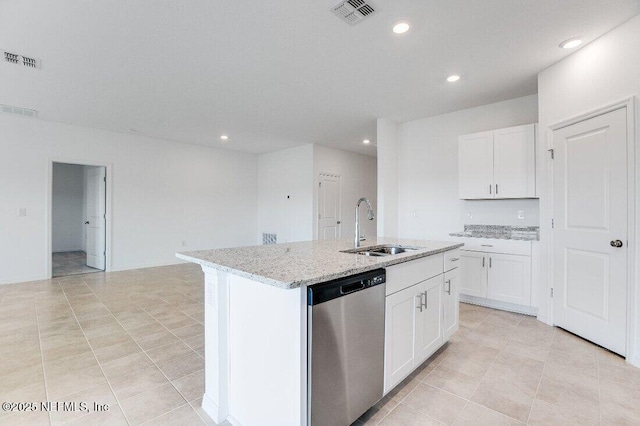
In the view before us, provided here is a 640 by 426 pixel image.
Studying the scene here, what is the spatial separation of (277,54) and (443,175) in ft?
9.69

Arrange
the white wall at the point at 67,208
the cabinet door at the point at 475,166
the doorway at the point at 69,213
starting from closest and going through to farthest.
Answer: the cabinet door at the point at 475,166 < the doorway at the point at 69,213 < the white wall at the point at 67,208

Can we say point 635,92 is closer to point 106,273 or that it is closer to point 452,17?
point 452,17

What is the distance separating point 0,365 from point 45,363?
304 millimetres

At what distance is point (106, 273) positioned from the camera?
552cm

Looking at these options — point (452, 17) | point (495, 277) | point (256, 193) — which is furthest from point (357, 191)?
point (452, 17)

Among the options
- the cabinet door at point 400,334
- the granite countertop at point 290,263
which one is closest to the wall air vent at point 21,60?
the granite countertop at point 290,263

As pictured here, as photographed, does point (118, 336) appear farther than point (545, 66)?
No

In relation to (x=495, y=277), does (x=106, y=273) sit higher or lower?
lower

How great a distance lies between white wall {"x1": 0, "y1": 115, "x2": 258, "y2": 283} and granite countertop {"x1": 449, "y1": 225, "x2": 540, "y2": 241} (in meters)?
5.34

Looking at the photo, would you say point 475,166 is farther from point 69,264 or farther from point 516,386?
point 69,264

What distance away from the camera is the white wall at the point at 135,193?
4.81 metres

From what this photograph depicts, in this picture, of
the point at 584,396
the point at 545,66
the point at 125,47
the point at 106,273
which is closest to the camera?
the point at 584,396

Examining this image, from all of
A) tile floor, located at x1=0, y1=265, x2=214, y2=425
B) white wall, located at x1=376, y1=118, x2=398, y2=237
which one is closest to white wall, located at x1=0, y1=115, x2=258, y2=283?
tile floor, located at x1=0, y1=265, x2=214, y2=425

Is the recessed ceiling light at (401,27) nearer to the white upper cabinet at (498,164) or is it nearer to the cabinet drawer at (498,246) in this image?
the white upper cabinet at (498,164)
